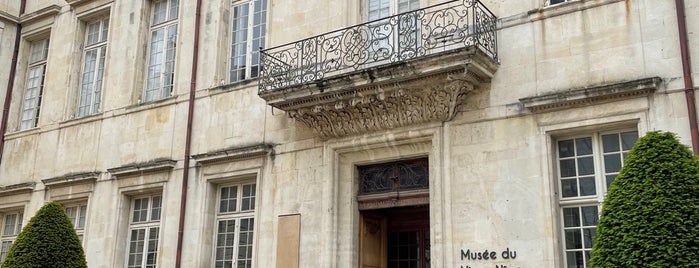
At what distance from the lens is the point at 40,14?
16.8m

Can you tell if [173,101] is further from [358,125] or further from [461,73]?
[461,73]

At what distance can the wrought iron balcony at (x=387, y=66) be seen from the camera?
385 inches

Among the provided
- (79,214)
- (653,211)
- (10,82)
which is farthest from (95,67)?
(653,211)

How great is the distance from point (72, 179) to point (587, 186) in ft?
32.9

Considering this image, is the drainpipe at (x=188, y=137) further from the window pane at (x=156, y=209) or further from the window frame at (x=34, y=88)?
the window frame at (x=34, y=88)

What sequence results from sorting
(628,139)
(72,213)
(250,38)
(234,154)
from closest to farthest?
(628,139)
(234,154)
(250,38)
(72,213)

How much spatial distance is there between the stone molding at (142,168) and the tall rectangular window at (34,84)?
3815mm

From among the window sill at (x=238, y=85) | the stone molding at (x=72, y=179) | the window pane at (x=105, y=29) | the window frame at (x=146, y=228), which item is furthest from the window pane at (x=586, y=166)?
the window pane at (x=105, y=29)

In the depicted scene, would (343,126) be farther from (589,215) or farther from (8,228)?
(8,228)

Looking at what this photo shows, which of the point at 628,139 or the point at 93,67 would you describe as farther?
the point at 93,67

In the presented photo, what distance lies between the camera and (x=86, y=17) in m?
16.1

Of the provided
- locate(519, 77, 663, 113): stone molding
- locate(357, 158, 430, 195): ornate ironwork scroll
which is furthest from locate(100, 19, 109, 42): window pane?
locate(519, 77, 663, 113): stone molding

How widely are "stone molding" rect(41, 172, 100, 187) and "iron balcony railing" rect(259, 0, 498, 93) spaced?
15.3 ft

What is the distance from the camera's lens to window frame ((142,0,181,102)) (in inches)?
A: 562
